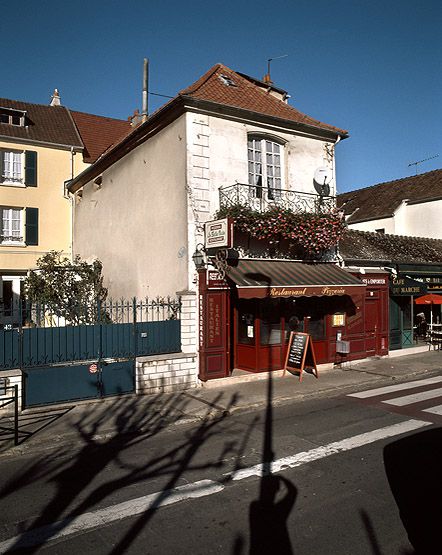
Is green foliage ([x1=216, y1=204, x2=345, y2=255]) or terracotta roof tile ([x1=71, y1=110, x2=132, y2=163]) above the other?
terracotta roof tile ([x1=71, y1=110, x2=132, y2=163])

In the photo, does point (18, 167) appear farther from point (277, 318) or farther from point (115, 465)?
point (115, 465)

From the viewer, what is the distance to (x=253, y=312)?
1264 centimetres

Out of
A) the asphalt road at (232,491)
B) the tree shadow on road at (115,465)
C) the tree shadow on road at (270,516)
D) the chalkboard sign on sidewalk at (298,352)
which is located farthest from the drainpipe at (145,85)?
the tree shadow on road at (270,516)

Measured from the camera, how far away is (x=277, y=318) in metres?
13.0

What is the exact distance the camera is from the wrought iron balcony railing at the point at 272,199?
39.8 feet

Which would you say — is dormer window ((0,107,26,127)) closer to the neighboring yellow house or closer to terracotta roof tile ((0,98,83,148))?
the neighboring yellow house

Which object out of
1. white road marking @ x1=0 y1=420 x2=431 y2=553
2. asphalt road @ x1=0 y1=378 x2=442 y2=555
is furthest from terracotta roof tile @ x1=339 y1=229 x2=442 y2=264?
white road marking @ x1=0 y1=420 x2=431 y2=553

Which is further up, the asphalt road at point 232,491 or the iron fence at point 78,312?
the iron fence at point 78,312

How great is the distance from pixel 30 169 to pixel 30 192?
0.99 metres

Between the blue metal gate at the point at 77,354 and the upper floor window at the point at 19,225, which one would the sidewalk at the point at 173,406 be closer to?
the blue metal gate at the point at 77,354

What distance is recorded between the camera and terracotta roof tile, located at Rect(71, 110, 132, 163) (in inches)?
918

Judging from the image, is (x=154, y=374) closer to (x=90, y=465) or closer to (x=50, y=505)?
(x=90, y=465)

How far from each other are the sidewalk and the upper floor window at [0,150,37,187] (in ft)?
45.2

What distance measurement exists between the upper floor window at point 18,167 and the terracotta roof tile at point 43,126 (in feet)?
2.41
